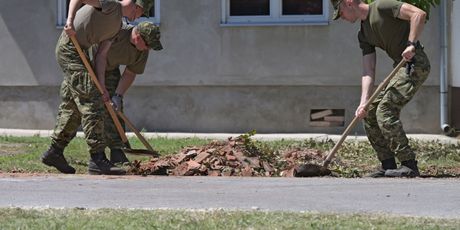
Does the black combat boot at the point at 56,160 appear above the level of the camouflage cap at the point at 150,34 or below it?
below

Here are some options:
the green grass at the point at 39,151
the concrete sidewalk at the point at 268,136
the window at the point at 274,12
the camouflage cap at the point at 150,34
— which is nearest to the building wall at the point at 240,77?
the window at the point at 274,12

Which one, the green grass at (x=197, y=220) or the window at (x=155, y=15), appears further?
the window at (x=155, y=15)

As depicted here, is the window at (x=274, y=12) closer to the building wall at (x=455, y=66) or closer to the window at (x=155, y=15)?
the window at (x=155, y=15)

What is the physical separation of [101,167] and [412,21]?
317 cm

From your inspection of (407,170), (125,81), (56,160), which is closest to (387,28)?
(407,170)

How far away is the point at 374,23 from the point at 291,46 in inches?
241

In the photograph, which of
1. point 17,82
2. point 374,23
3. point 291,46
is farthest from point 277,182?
point 17,82

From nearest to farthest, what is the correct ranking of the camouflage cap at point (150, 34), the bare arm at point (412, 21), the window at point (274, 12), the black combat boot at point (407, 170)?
the bare arm at point (412, 21), the black combat boot at point (407, 170), the camouflage cap at point (150, 34), the window at point (274, 12)

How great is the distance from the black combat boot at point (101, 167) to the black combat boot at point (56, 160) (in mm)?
316

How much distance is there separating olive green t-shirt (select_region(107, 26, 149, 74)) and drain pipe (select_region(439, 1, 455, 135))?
593 cm

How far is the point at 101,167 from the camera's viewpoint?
9391mm

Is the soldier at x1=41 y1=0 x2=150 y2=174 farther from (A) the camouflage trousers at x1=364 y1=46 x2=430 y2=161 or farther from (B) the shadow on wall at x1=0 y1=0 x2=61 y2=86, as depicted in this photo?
(B) the shadow on wall at x1=0 y1=0 x2=61 y2=86

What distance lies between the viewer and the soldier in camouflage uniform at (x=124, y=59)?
9953 mm

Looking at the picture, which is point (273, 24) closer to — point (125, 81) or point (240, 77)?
point (240, 77)
